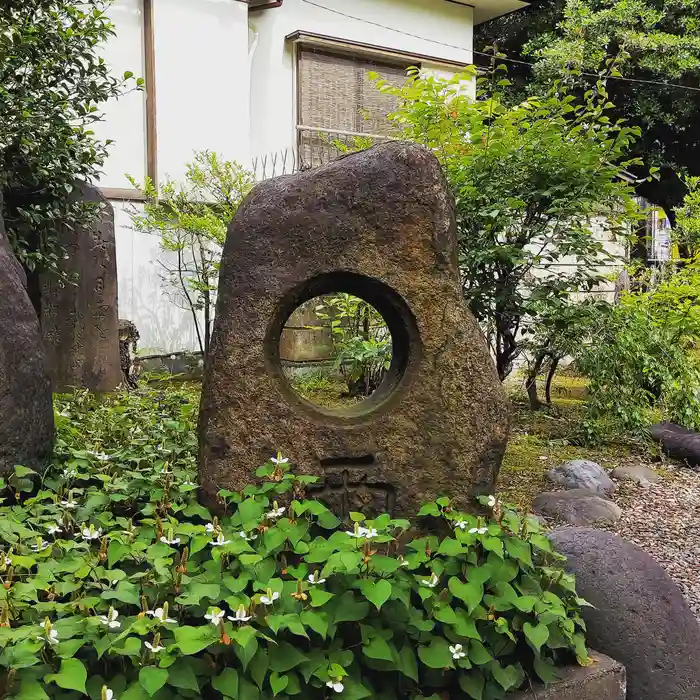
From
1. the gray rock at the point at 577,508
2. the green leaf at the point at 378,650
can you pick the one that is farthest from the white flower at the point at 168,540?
the gray rock at the point at 577,508

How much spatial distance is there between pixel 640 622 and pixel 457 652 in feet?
3.07

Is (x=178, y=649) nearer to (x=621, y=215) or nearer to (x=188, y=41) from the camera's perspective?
(x=621, y=215)

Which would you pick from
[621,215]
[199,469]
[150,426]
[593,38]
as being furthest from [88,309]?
[593,38]

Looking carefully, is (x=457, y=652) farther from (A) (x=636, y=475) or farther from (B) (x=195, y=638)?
(A) (x=636, y=475)

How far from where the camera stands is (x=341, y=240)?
9.75 ft

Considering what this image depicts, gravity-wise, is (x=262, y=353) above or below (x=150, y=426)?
above

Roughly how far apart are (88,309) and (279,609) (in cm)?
498

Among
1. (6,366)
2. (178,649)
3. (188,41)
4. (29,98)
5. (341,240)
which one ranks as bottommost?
Result: (178,649)

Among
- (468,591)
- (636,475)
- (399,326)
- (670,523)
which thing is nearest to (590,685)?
(468,591)

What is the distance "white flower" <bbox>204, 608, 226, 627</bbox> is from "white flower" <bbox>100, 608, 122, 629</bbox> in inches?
10.0

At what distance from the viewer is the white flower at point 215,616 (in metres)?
2.09

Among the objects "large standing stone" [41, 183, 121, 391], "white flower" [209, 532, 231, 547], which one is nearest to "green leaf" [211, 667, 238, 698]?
"white flower" [209, 532, 231, 547]

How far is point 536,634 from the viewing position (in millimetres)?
2412

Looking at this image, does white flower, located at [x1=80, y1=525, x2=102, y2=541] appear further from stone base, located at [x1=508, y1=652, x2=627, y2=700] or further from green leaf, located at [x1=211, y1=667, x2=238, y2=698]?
stone base, located at [x1=508, y1=652, x2=627, y2=700]
